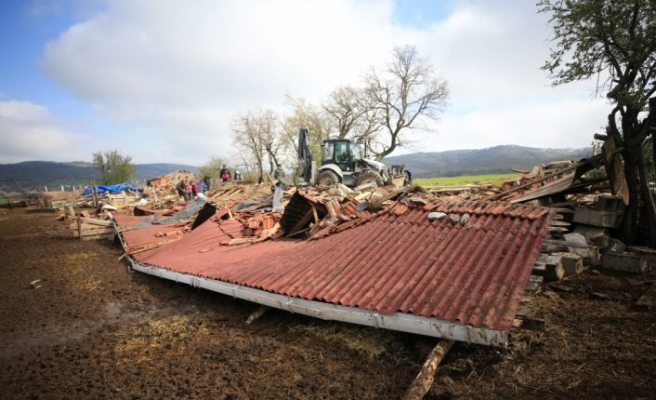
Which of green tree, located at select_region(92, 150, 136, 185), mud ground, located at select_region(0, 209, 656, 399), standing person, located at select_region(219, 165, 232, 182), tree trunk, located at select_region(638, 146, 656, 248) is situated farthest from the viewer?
A: green tree, located at select_region(92, 150, 136, 185)

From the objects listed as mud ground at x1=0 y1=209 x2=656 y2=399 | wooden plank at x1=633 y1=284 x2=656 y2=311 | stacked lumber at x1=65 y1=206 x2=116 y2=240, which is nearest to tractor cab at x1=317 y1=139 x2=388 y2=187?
stacked lumber at x1=65 y1=206 x2=116 y2=240

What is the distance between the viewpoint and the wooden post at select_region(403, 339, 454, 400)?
2965mm

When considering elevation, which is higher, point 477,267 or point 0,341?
point 477,267

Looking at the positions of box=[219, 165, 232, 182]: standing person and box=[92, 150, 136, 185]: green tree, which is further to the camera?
box=[92, 150, 136, 185]: green tree

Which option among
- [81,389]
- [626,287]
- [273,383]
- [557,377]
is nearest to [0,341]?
[81,389]

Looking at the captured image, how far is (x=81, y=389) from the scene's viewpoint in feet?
11.4

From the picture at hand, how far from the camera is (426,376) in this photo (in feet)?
10.1

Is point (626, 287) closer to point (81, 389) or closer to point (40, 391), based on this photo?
point (81, 389)

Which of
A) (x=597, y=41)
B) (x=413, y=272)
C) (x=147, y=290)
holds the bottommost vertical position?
(x=147, y=290)

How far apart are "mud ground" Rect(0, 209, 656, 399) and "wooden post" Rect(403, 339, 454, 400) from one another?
5.1 inches

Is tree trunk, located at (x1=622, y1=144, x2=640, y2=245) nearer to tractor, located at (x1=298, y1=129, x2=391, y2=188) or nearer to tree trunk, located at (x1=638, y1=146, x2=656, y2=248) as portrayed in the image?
tree trunk, located at (x1=638, y1=146, x2=656, y2=248)

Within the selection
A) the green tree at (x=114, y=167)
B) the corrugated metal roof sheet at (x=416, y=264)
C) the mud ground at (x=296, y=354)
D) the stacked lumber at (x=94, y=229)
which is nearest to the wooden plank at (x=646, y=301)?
the mud ground at (x=296, y=354)

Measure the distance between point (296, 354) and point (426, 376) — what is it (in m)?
1.50

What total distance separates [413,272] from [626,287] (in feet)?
12.8
